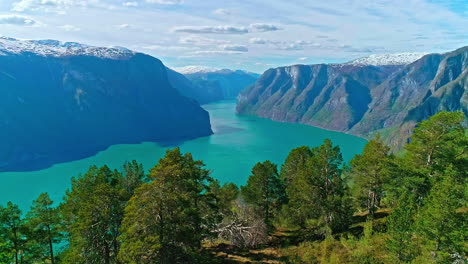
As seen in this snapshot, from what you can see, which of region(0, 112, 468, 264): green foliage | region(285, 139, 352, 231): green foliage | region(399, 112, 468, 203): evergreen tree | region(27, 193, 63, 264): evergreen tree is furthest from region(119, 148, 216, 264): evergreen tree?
region(399, 112, 468, 203): evergreen tree

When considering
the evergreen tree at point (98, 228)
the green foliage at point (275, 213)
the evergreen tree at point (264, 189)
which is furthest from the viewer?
the evergreen tree at point (264, 189)

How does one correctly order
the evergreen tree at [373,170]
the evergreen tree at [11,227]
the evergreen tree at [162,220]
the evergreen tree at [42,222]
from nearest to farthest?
the evergreen tree at [162,220] → the evergreen tree at [11,227] → the evergreen tree at [42,222] → the evergreen tree at [373,170]

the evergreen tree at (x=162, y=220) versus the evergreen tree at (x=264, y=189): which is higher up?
the evergreen tree at (x=162, y=220)

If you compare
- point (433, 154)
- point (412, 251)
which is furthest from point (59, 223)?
point (433, 154)

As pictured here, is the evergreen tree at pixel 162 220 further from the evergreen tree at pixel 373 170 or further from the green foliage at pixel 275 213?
the evergreen tree at pixel 373 170

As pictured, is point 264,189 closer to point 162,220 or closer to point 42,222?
point 162,220

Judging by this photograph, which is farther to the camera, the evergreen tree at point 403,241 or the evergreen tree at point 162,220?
the evergreen tree at point 403,241

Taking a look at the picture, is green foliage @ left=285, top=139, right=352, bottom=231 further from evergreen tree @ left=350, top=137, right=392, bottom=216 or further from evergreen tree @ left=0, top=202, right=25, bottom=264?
evergreen tree @ left=0, top=202, right=25, bottom=264

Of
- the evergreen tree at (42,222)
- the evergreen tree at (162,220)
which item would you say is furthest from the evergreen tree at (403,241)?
the evergreen tree at (42,222)
